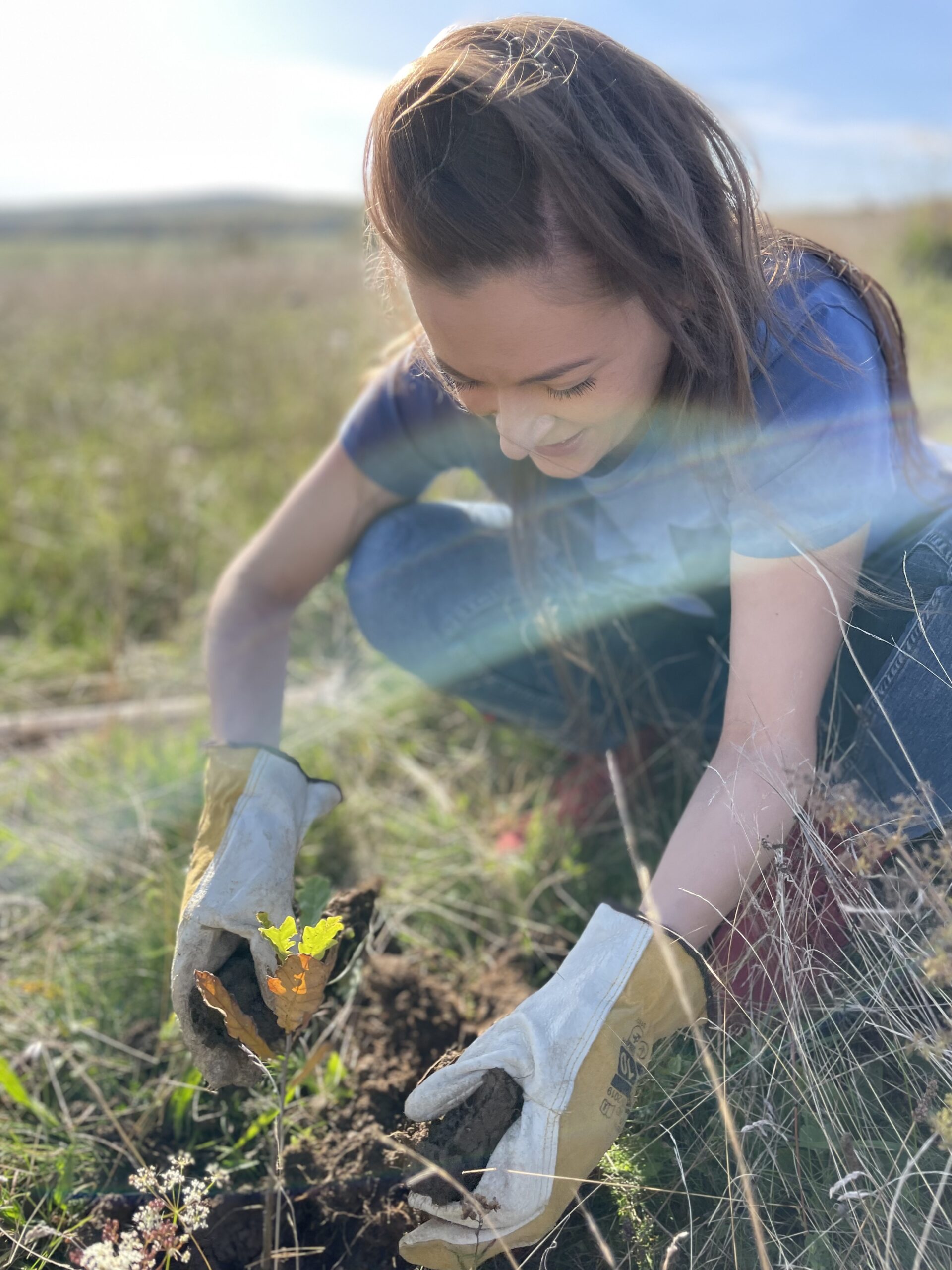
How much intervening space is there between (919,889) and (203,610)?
2.62 metres

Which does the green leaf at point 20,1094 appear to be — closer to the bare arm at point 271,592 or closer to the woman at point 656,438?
the woman at point 656,438

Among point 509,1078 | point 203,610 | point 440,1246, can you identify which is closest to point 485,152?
point 509,1078

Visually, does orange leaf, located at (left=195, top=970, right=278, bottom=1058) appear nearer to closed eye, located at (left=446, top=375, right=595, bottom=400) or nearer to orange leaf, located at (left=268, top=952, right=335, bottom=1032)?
orange leaf, located at (left=268, top=952, right=335, bottom=1032)

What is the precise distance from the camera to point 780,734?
1308 mm

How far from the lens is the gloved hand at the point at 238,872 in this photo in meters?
1.31

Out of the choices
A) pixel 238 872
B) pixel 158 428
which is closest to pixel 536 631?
pixel 238 872

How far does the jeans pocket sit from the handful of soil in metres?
0.72

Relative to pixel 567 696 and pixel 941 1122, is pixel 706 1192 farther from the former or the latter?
pixel 567 696

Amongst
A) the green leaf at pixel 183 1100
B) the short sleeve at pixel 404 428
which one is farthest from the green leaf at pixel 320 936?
the short sleeve at pixel 404 428

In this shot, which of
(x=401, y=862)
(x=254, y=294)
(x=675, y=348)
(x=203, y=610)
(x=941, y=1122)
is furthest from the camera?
(x=254, y=294)

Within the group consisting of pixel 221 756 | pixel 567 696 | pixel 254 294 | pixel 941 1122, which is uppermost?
pixel 941 1122

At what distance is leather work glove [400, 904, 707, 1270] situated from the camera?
1.11 metres

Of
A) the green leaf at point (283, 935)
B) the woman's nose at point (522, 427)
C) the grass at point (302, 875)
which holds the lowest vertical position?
the grass at point (302, 875)

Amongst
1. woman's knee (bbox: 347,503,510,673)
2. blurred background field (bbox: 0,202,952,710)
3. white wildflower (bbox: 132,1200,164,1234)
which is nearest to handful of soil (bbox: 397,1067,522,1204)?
white wildflower (bbox: 132,1200,164,1234)
